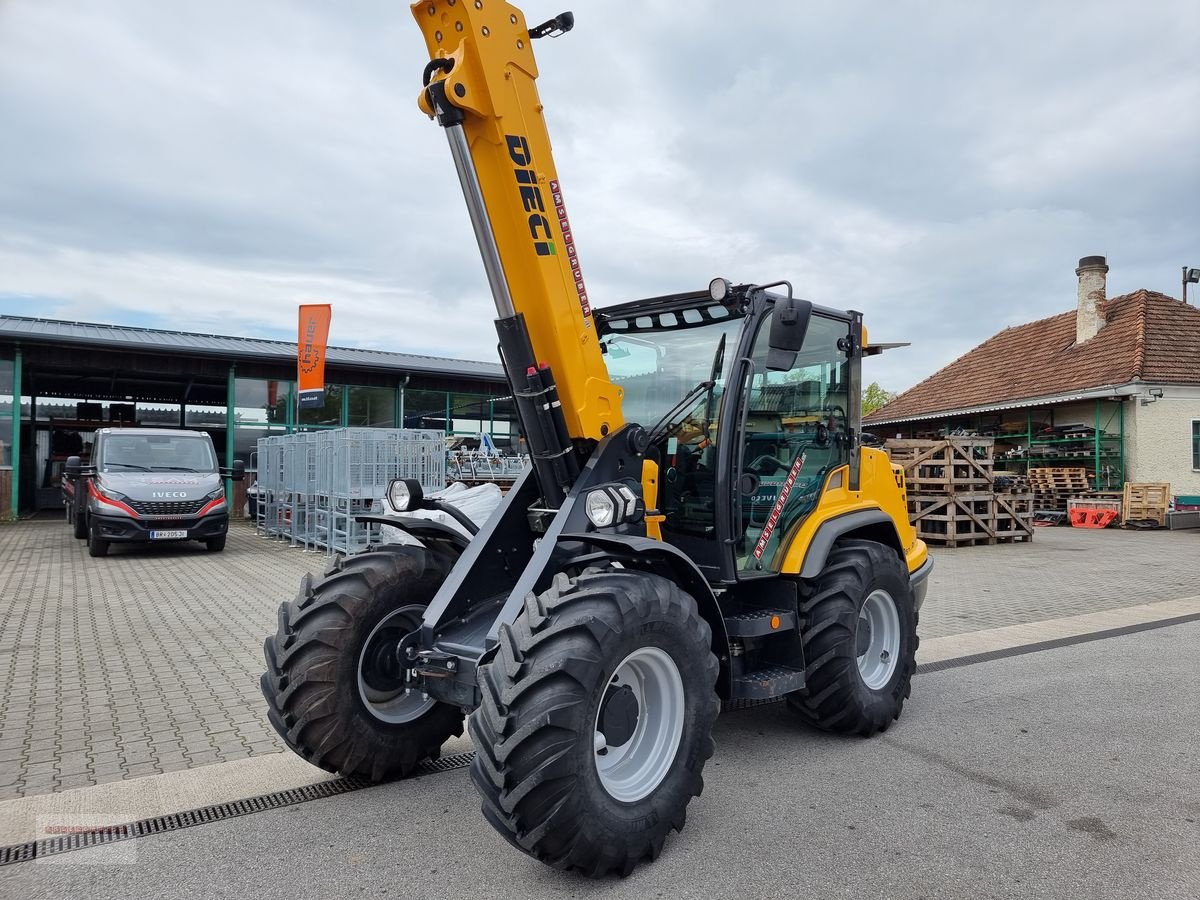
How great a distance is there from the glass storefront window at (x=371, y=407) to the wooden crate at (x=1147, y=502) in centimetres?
1829

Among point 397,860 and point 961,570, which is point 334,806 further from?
point 961,570

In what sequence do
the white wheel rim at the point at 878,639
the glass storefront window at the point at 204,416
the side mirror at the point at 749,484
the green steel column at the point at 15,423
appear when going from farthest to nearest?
the glass storefront window at the point at 204,416 → the green steel column at the point at 15,423 → the white wheel rim at the point at 878,639 → the side mirror at the point at 749,484

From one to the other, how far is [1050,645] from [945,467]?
842 cm

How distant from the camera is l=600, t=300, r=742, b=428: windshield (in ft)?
14.6

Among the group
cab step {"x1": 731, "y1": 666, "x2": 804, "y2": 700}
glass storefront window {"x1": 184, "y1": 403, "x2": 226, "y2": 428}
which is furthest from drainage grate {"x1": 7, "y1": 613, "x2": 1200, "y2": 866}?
glass storefront window {"x1": 184, "y1": 403, "x2": 226, "y2": 428}

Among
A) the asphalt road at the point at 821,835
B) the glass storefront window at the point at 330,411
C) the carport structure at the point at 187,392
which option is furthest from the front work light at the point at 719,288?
the glass storefront window at the point at 330,411

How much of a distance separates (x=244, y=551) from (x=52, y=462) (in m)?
14.0

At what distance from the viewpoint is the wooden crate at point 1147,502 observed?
19.1 meters

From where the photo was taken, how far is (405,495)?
13.9 feet

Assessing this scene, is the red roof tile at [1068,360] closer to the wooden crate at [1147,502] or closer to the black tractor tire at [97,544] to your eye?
the wooden crate at [1147,502]

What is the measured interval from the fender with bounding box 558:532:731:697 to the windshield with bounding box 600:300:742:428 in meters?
1.02

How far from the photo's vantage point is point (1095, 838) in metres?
3.48

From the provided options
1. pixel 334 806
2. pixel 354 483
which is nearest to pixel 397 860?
pixel 334 806

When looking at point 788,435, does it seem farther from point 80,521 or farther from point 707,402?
point 80,521
